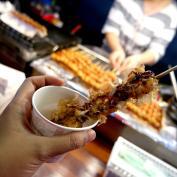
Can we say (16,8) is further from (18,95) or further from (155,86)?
(155,86)

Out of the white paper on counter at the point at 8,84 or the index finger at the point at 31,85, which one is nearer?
the index finger at the point at 31,85

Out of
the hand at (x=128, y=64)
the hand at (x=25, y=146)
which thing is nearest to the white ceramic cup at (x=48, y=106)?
the hand at (x=25, y=146)

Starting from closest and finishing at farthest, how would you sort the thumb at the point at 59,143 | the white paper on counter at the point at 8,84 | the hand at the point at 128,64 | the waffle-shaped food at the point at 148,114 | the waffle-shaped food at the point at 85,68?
the thumb at the point at 59,143 < the white paper on counter at the point at 8,84 < the waffle-shaped food at the point at 148,114 < the waffle-shaped food at the point at 85,68 < the hand at the point at 128,64

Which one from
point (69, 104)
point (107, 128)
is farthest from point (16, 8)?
point (69, 104)

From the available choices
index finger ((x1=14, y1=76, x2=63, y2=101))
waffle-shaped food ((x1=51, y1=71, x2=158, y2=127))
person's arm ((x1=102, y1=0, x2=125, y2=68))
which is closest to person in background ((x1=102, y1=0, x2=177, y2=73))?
person's arm ((x1=102, y1=0, x2=125, y2=68))

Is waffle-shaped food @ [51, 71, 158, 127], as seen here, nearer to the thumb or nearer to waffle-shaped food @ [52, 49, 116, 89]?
the thumb

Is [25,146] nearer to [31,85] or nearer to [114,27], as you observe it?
[31,85]

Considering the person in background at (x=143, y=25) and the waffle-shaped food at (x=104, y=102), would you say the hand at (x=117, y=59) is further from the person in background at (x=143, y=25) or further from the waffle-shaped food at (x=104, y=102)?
the waffle-shaped food at (x=104, y=102)
